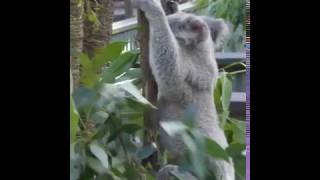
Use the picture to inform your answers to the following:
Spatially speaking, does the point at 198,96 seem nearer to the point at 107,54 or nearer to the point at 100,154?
the point at 107,54

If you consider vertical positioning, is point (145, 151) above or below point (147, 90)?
below

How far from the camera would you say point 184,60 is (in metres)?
1.60

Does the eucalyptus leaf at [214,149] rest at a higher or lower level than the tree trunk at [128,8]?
lower

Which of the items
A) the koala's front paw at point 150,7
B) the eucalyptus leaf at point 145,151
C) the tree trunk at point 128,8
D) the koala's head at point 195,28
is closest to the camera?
the eucalyptus leaf at point 145,151

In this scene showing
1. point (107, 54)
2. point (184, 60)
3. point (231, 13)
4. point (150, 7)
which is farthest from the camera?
point (184, 60)

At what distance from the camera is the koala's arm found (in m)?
1.37

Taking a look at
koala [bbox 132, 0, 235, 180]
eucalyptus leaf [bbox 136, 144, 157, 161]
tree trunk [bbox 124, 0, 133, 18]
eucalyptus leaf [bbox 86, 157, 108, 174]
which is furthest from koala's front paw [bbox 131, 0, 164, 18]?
eucalyptus leaf [bbox 86, 157, 108, 174]

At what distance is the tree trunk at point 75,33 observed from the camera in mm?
958

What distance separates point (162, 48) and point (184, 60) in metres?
0.11

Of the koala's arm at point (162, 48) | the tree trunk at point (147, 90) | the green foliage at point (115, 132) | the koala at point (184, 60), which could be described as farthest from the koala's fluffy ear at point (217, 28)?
the green foliage at point (115, 132)

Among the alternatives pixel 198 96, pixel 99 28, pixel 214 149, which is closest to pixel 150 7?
pixel 99 28

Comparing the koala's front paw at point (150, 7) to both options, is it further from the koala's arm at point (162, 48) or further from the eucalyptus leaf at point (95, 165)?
the eucalyptus leaf at point (95, 165)
